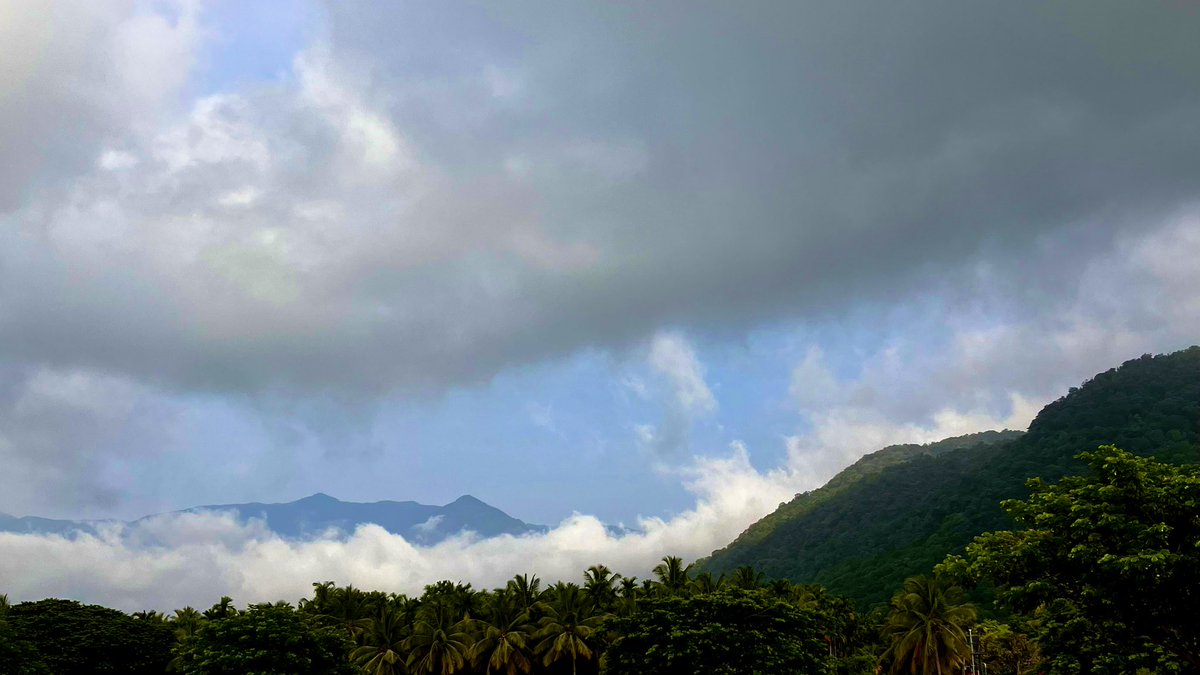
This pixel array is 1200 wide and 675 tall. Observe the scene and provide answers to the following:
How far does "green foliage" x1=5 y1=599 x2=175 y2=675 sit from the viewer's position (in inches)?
3044

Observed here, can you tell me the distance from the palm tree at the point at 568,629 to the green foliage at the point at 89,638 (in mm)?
39596

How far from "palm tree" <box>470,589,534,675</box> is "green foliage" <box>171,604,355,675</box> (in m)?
23.0

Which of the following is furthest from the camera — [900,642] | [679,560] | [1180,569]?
[679,560]

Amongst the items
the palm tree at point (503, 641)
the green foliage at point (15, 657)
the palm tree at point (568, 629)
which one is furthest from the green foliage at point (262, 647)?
the palm tree at point (568, 629)

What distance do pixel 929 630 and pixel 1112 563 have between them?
58.9 m

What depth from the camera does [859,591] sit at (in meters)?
165

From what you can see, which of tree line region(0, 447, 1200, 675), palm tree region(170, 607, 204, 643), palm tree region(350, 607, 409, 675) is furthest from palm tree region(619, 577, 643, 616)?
palm tree region(170, 607, 204, 643)

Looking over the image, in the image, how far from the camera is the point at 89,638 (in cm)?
7975

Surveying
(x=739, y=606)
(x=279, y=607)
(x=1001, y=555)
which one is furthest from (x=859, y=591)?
(x=1001, y=555)

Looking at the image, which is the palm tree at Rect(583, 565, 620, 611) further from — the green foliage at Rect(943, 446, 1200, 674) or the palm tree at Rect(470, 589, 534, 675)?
the green foliage at Rect(943, 446, 1200, 674)

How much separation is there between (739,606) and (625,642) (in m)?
8.90

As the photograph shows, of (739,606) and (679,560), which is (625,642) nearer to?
(739,606)

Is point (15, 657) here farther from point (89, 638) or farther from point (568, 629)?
point (568, 629)

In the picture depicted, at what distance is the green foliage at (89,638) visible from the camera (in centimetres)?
7731
